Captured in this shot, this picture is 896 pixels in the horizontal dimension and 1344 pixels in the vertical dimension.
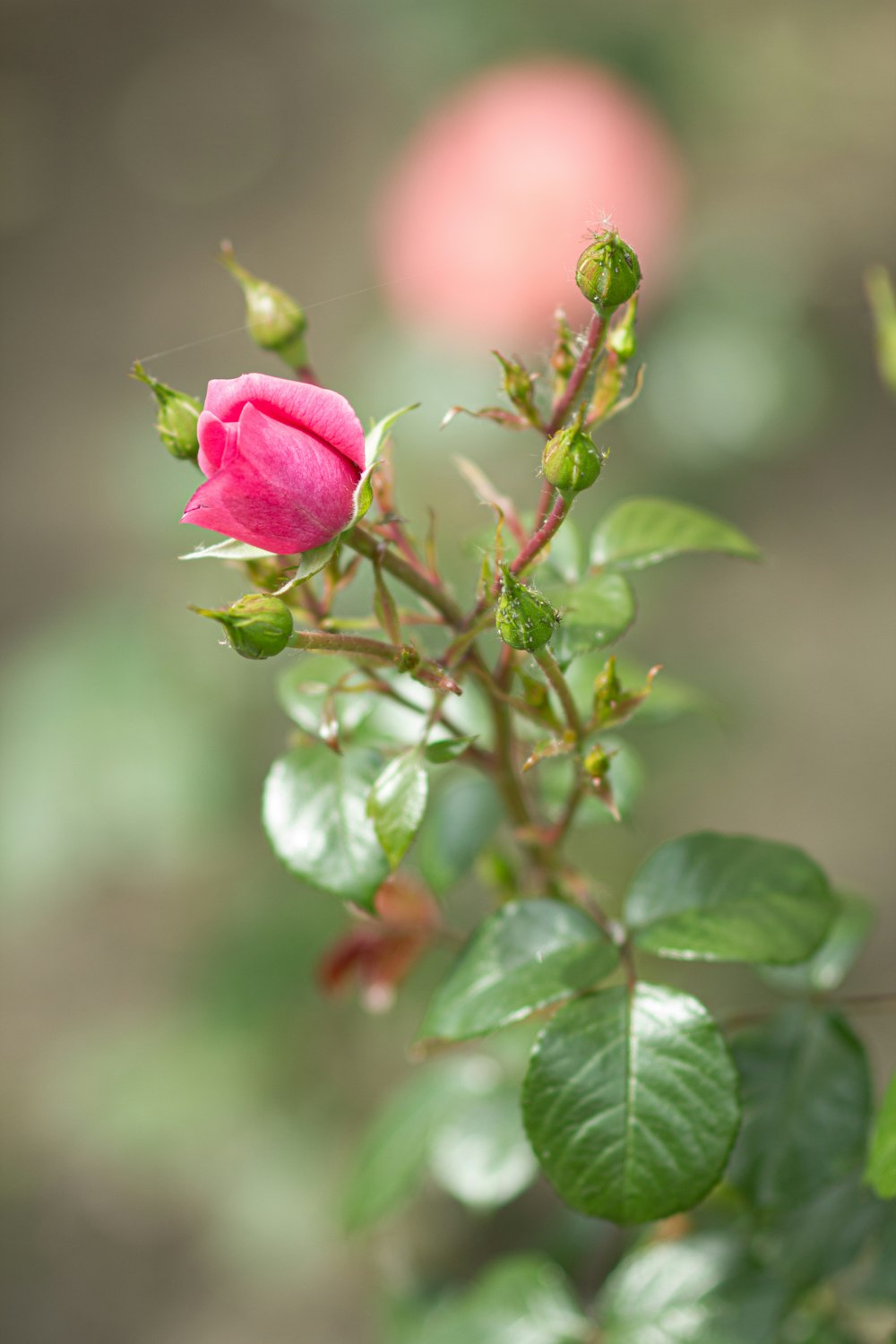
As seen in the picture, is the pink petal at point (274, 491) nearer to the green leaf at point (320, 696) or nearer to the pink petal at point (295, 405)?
the pink petal at point (295, 405)

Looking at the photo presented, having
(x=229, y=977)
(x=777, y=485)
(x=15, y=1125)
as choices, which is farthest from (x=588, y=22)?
(x=15, y=1125)

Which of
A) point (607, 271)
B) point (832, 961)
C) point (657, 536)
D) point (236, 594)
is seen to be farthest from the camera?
point (236, 594)

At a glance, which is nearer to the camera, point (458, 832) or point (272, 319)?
point (272, 319)

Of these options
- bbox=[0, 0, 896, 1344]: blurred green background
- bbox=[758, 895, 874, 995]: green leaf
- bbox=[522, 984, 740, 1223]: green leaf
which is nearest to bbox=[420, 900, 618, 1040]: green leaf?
bbox=[522, 984, 740, 1223]: green leaf

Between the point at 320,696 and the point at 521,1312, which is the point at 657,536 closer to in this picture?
the point at 320,696

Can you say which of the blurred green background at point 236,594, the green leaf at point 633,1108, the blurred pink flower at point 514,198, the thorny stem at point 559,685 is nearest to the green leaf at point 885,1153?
the green leaf at point 633,1108

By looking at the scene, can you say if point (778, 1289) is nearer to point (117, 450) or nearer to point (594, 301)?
point (594, 301)

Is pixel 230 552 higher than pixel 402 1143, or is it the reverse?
pixel 230 552

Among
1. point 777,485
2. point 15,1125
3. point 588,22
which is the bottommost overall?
point 15,1125

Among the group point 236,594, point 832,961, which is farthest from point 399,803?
point 236,594
